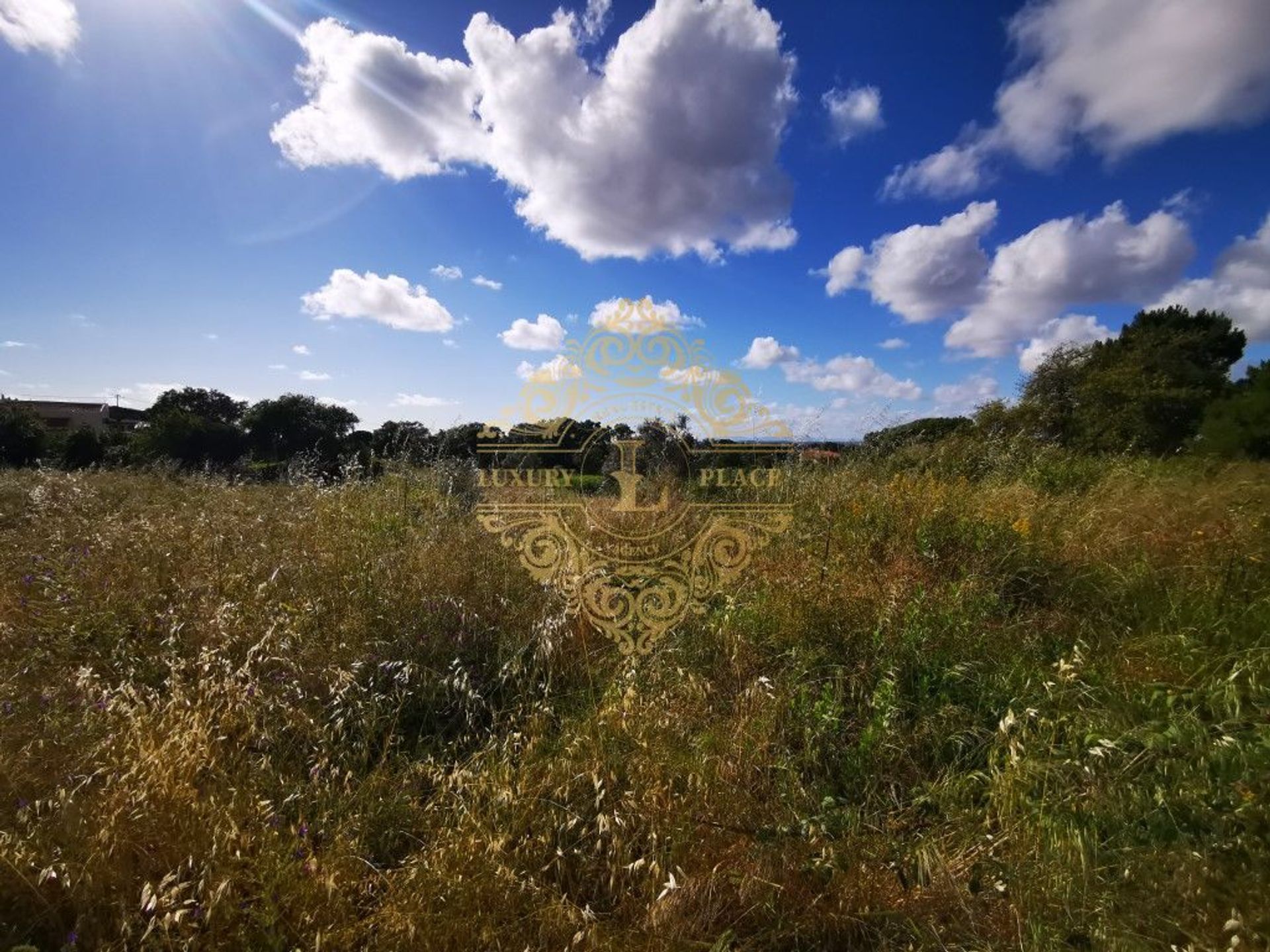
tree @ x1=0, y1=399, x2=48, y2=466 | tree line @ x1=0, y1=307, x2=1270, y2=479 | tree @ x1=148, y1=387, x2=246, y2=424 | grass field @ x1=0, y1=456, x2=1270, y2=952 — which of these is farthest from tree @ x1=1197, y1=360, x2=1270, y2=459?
tree @ x1=148, y1=387, x2=246, y2=424

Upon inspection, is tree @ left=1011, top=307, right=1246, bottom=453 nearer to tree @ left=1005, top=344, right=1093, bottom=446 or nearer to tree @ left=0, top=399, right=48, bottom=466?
tree @ left=1005, top=344, right=1093, bottom=446

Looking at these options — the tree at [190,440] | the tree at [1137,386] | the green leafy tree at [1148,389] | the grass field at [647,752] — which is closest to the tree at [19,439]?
the tree at [190,440]

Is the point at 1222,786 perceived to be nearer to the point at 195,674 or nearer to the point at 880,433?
the point at 195,674

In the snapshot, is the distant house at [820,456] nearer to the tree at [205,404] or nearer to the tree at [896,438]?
the tree at [896,438]

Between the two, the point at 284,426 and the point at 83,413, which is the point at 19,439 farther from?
the point at 83,413

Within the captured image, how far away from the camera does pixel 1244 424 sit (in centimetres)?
1168

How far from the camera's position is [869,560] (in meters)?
3.40

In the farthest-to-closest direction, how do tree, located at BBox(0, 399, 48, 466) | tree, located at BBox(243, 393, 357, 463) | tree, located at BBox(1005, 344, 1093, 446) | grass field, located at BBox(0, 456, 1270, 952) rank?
1. tree, located at BBox(243, 393, 357, 463)
2. tree, located at BBox(1005, 344, 1093, 446)
3. tree, located at BBox(0, 399, 48, 466)
4. grass field, located at BBox(0, 456, 1270, 952)

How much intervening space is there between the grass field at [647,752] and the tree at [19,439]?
17778 mm

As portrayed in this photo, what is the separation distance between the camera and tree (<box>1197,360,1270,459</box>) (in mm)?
10750

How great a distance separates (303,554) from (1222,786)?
4276 millimetres

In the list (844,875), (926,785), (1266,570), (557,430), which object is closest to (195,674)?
(557,430)

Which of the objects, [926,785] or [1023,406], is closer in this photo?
[926,785]

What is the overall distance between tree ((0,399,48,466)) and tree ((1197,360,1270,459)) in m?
29.2
